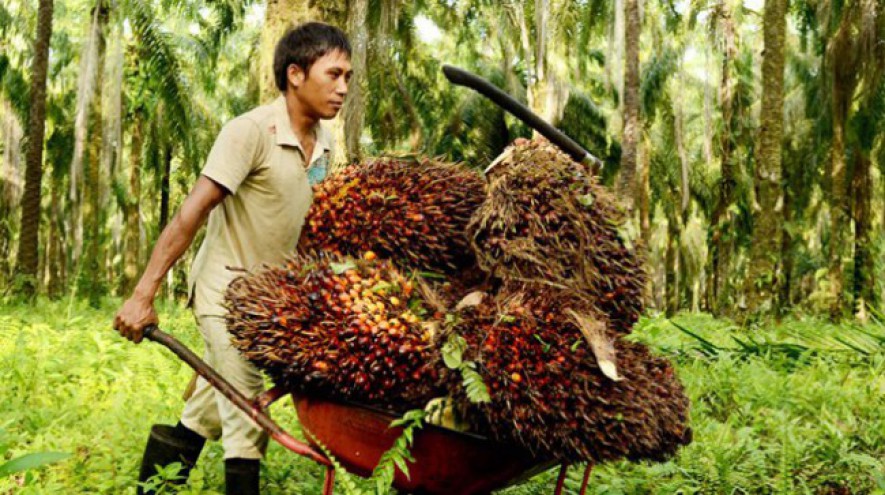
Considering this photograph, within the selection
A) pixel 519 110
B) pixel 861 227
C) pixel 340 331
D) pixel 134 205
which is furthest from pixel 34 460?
pixel 134 205

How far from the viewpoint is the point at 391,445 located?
2137 mm

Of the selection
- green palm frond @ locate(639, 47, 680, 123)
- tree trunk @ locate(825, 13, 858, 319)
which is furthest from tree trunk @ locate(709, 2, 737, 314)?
green palm frond @ locate(639, 47, 680, 123)

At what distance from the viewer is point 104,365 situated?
609cm

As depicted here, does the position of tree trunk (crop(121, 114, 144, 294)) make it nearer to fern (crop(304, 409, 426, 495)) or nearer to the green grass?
the green grass

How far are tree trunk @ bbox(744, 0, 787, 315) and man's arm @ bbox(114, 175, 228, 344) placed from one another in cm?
660

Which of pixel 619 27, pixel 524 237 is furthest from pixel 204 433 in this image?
pixel 619 27

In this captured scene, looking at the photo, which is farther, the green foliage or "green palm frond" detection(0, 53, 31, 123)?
"green palm frond" detection(0, 53, 31, 123)

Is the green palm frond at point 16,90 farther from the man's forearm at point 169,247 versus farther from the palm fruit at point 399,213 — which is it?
the palm fruit at point 399,213

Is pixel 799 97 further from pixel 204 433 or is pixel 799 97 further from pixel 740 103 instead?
pixel 204 433

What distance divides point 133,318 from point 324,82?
0.93 m

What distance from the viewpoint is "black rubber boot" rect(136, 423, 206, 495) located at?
309cm

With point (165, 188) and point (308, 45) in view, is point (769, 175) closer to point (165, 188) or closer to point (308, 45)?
point (308, 45)

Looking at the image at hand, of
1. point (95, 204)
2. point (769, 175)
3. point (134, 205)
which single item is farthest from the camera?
point (134, 205)

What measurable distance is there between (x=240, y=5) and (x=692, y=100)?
84.1ft
